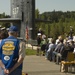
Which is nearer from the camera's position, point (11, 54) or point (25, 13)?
point (11, 54)

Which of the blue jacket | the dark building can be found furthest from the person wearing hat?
the dark building

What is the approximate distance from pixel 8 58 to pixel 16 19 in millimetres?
34893

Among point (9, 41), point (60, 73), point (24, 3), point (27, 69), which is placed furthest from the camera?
point (24, 3)

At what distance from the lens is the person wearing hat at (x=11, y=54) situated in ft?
21.7

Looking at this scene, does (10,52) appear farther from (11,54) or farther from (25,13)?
(25,13)

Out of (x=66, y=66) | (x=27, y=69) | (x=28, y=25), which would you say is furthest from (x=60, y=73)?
(x=28, y=25)

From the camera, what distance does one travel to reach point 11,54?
6.61 m

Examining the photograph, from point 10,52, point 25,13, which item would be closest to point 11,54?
point 10,52

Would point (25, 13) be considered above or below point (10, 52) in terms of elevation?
below

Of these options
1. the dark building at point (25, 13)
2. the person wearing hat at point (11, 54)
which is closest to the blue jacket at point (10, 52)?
the person wearing hat at point (11, 54)

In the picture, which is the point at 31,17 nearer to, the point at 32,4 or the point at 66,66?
the point at 32,4

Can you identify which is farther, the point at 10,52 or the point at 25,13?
the point at 25,13

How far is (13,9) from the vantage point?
41031 mm

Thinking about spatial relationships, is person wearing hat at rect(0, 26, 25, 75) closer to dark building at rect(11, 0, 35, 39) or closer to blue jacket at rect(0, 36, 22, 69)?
blue jacket at rect(0, 36, 22, 69)
